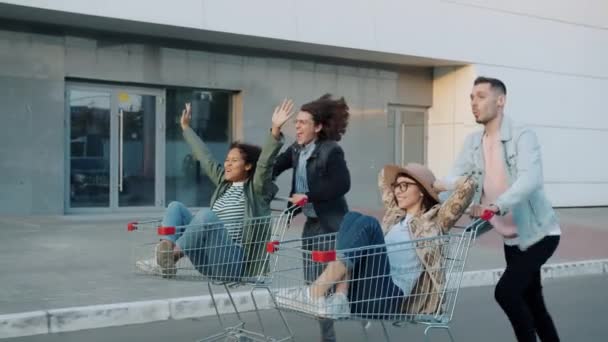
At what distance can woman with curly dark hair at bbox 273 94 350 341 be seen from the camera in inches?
205

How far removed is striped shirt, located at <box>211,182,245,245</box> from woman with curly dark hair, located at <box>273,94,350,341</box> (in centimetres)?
37

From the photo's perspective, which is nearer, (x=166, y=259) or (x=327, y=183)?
(x=166, y=259)

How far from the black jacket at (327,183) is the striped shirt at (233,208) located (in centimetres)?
49

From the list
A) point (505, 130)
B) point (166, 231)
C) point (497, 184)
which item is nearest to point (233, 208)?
point (166, 231)

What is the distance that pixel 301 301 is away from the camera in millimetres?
4258

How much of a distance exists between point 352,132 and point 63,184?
288 inches

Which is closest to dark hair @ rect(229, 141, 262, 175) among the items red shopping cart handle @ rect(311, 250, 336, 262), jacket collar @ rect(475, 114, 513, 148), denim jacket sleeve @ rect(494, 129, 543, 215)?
jacket collar @ rect(475, 114, 513, 148)

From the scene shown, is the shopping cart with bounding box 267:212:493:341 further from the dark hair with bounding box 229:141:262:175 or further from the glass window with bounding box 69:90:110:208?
the glass window with bounding box 69:90:110:208

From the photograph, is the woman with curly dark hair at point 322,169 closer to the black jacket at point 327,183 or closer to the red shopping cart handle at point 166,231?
the black jacket at point 327,183

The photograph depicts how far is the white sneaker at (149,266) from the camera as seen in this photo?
485 cm

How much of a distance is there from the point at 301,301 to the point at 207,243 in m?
0.84

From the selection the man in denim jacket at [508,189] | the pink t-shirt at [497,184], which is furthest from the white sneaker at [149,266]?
the pink t-shirt at [497,184]

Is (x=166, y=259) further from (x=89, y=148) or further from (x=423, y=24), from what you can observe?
(x=423, y=24)

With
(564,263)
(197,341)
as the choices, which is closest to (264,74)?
(564,263)
